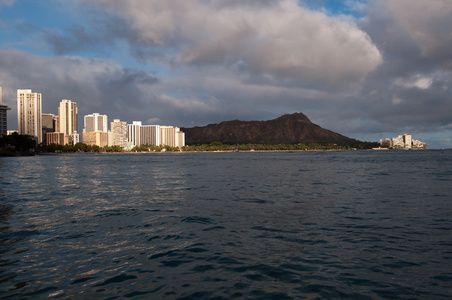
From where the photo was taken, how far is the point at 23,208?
80.3ft

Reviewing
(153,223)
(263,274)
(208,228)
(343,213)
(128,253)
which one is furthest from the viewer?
(343,213)

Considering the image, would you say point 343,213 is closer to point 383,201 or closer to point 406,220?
point 406,220

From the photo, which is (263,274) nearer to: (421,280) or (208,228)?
(421,280)

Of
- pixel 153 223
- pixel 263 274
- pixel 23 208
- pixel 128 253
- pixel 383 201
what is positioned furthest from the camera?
pixel 383 201

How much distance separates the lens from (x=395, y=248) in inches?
543

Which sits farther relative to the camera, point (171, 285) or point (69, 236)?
point (69, 236)

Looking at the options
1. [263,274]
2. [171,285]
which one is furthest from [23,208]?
[263,274]

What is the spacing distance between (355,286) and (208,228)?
9135 millimetres

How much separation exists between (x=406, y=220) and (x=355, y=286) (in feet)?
37.3

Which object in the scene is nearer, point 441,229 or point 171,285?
point 171,285

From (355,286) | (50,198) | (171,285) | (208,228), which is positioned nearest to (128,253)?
(171,285)

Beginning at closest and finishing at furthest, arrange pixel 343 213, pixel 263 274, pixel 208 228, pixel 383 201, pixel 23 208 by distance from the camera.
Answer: pixel 263 274, pixel 208 228, pixel 343 213, pixel 23 208, pixel 383 201

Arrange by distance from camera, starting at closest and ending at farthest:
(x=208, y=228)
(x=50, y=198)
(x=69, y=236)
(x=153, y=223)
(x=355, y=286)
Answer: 1. (x=355, y=286)
2. (x=69, y=236)
3. (x=208, y=228)
4. (x=153, y=223)
5. (x=50, y=198)

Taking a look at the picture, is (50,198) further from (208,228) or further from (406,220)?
(406,220)
